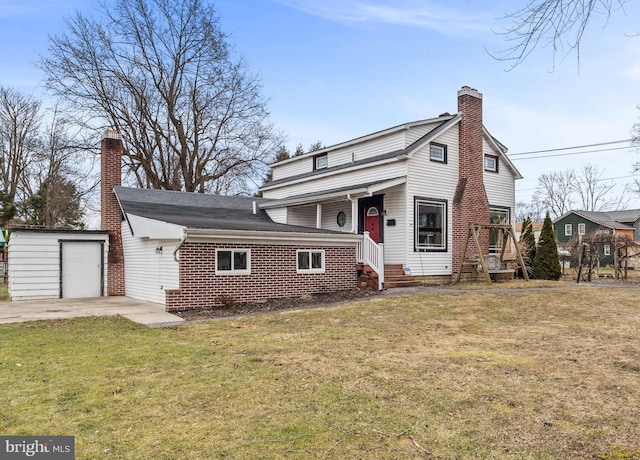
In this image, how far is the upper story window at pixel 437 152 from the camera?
1573 centimetres

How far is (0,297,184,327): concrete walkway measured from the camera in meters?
9.91

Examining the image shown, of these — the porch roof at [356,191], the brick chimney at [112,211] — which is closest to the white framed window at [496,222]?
the porch roof at [356,191]

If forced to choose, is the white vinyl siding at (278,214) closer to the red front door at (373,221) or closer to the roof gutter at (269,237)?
the red front door at (373,221)

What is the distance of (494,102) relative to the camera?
17734 mm

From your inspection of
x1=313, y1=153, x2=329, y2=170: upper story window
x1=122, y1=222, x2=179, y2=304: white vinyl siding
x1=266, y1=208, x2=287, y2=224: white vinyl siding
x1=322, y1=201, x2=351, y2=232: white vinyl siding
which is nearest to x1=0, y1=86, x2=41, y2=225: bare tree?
x1=122, y1=222, x2=179, y2=304: white vinyl siding

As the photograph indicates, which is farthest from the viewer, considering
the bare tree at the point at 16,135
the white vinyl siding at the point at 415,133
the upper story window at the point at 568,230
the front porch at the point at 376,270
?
the upper story window at the point at 568,230

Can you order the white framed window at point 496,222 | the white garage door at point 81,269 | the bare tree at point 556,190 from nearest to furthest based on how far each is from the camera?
the white garage door at point 81,269 < the white framed window at point 496,222 < the bare tree at point 556,190

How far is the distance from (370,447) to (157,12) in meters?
30.4

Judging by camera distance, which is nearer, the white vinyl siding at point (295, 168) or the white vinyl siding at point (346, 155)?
the white vinyl siding at point (346, 155)

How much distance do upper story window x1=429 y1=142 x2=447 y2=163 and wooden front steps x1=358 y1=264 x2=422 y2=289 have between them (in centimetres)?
404

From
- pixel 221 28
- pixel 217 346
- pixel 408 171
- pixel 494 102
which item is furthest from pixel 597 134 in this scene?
pixel 217 346

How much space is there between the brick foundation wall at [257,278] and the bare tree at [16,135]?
25.0m

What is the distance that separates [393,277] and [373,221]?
2.72 meters

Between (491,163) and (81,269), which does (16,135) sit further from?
(491,163)
